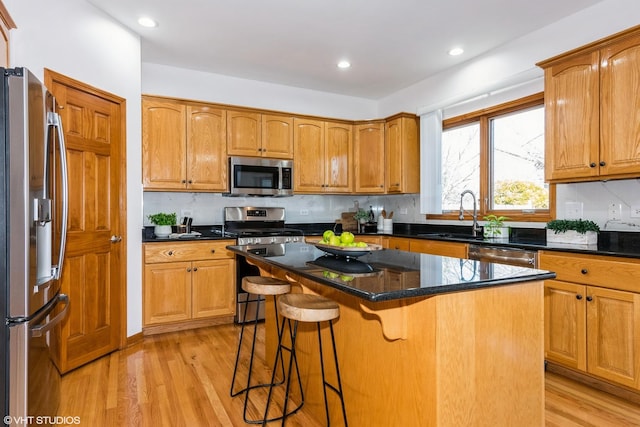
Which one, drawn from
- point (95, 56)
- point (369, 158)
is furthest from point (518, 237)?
point (95, 56)

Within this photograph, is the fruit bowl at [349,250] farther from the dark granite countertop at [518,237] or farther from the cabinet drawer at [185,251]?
the cabinet drawer at [185,251]

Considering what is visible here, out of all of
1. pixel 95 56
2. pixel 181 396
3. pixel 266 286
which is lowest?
pixel 181 396

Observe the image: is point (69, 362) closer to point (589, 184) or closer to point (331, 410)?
point (331, 410)

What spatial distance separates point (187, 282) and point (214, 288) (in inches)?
10.6

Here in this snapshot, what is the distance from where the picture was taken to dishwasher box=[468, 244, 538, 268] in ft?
8.92

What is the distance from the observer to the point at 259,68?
409 cm

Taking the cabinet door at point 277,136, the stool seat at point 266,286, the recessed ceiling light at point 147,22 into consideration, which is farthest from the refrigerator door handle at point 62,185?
the cabinet door at point 277,136

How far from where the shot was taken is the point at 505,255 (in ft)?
9.53

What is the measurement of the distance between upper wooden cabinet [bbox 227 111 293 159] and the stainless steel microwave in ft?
0.31

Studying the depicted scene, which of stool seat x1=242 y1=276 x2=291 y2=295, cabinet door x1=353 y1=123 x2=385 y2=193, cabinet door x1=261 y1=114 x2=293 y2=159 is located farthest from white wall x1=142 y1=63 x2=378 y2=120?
stool seat x1=242 y1=276 x2=291 y2=295

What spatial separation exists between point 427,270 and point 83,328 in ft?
8.45

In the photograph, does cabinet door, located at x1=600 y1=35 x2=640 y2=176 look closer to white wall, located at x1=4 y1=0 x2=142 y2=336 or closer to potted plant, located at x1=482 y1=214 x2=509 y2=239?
potted plant, located at x1=482 y1=214 x2=509 y2=239

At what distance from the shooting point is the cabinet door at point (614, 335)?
2176 mm

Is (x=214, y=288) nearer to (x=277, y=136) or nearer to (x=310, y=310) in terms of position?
(x=277, y=136)
